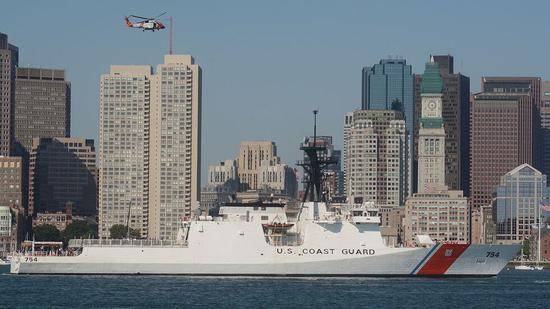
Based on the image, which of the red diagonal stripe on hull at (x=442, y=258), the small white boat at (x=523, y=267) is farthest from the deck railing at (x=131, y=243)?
the small white boat at (x=523, y=267)

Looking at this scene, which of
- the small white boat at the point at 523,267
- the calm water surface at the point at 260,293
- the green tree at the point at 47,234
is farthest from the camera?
the green tree at the point at 47,234

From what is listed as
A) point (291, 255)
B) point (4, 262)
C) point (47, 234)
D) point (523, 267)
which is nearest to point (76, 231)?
point (47, 234)

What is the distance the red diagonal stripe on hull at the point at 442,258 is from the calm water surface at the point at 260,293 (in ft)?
3.34

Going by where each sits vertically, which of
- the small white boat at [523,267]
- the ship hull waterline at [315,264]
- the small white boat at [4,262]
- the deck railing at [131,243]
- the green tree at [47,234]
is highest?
the deck railing at [131,243]

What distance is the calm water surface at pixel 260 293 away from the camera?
7462 cm

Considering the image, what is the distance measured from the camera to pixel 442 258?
91.8 metres

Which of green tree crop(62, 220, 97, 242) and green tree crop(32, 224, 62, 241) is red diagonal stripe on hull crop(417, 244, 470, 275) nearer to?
green tree crop(62, 220, 97, 242)

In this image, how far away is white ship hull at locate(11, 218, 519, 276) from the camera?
9050 cm

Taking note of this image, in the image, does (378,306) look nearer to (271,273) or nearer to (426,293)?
(426,293)

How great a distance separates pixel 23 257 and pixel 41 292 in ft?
45.6

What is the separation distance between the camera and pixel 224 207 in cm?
9269

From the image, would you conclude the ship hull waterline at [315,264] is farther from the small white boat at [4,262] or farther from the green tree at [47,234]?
the green tree at [47,234]

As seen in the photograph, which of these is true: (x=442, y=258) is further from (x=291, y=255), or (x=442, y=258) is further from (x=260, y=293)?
(x=260, y=293)

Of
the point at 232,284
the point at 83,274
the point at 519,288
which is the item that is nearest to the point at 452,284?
the point at 519,288
